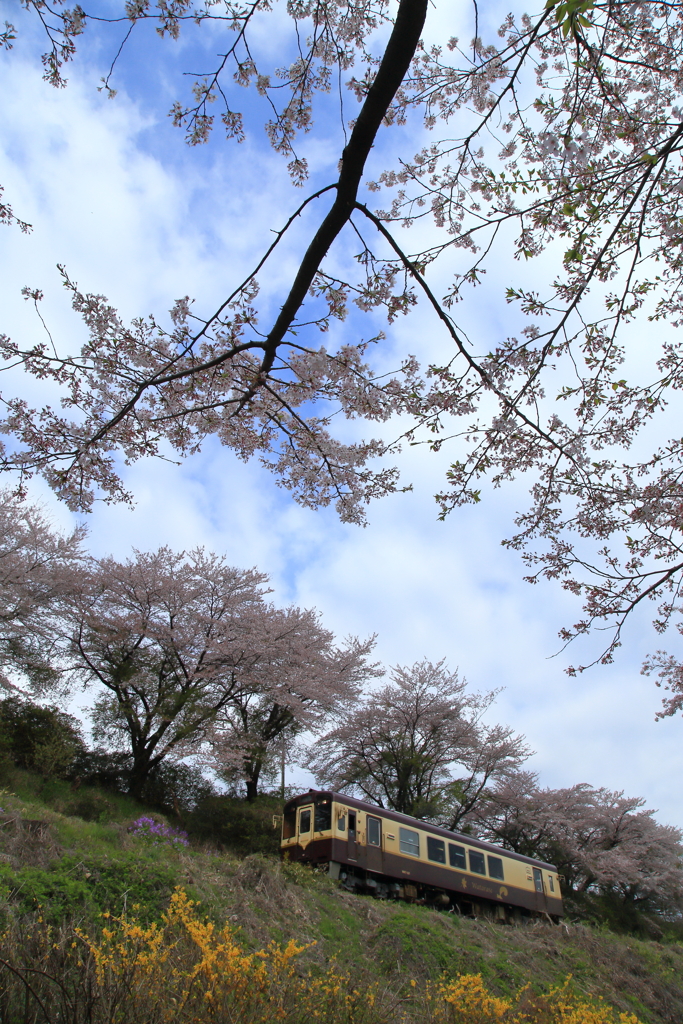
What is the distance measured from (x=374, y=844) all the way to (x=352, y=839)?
0.59 metres

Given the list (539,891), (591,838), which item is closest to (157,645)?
(539,891)

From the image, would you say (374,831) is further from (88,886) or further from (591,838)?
(591,838)

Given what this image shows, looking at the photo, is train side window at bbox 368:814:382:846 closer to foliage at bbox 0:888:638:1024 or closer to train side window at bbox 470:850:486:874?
train side window at bbox 470:850:486:874

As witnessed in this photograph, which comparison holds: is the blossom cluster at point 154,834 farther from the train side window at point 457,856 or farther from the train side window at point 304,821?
the train side window at point 457,856

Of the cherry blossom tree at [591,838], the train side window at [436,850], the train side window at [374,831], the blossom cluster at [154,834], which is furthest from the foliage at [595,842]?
the blossom cluster at [154,834]

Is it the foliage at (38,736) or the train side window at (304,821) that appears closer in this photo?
the train side window at (304,821)

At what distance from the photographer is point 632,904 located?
1816 cm

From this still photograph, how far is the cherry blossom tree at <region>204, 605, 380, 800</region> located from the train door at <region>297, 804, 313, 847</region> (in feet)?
Result: 8.87

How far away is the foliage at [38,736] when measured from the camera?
1097 centimetres

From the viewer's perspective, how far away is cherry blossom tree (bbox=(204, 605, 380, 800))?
14062 millimetres

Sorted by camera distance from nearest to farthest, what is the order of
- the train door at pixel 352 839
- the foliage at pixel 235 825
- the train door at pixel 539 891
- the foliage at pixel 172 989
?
the foliage at pixel 172 989
the train door at pixel 352 839
the foliage at pixel 235 825
the train door at pixel 539 891

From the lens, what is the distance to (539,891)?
13539mm

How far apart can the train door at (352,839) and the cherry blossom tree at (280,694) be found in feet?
12.4

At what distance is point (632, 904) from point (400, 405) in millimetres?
21681
